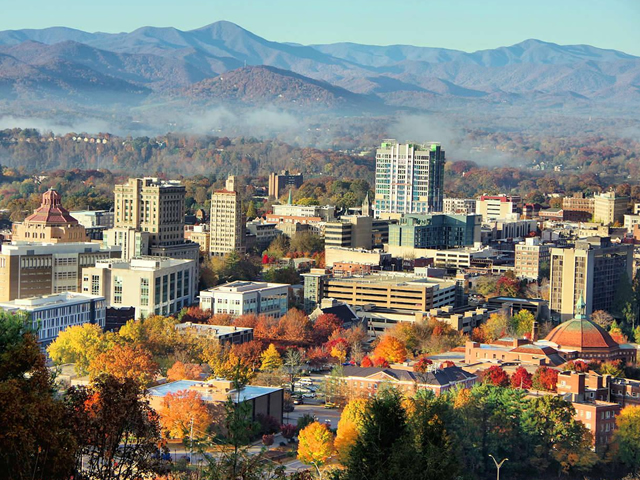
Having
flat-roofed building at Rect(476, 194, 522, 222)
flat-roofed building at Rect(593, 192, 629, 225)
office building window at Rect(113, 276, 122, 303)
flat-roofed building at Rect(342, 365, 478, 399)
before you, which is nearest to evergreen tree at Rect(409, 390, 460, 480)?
flat-roofed building at Rect(342, 365, 478, 399)

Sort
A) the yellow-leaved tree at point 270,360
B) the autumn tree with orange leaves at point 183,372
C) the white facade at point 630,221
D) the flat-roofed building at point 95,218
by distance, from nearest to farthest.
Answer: the autumn tree with orange leaves at point 183,372, the yellow-leaved tree at point 270,360, the flat-roofed building at point 95,218, the white facade at point 630,221

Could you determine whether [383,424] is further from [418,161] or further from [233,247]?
[418,161]

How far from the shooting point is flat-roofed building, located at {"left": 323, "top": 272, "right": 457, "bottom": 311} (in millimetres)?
46594

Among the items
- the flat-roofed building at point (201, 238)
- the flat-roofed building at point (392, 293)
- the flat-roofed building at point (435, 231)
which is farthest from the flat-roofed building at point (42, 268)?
the flat-roofed building at point (435, 231)

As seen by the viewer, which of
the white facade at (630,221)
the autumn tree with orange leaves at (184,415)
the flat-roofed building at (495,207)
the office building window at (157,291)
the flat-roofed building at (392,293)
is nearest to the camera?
the autumn tree with orange leaves at (184,415)

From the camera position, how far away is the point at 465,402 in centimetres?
2914

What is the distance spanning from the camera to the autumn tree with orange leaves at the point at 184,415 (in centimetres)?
2773

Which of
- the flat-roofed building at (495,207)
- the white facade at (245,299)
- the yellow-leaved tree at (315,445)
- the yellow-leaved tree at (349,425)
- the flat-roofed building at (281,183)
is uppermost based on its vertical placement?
the flat-roofed building at (281,183)

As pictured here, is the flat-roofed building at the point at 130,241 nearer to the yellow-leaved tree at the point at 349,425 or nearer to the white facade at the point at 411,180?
the yellow-leaved tree at the point at 349,425

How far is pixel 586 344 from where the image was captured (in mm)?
37469

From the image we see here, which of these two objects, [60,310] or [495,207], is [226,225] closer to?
[60,310]

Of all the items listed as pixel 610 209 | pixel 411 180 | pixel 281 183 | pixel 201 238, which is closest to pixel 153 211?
pixel 201 238

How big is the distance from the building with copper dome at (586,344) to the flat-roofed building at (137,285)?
12272mm

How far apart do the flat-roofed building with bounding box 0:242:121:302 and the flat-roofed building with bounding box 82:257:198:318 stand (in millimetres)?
1193
